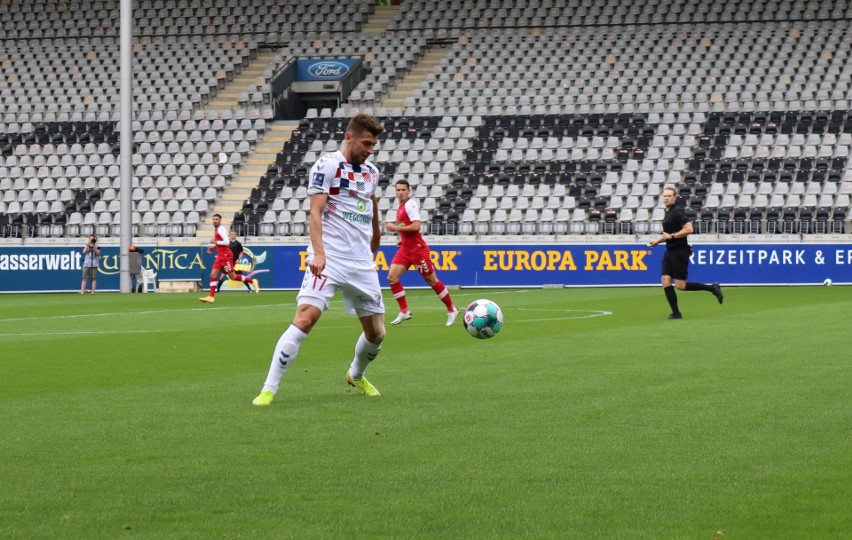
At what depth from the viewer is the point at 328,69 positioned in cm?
5078

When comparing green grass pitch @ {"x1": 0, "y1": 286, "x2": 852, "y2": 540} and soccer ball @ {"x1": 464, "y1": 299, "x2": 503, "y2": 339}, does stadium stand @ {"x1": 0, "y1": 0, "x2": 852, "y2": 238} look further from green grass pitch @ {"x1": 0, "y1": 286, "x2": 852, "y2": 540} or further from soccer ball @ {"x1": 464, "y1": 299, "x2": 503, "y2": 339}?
green grass pitch @ {"x1": 0, "y1": 286, "x2": 852, "y2": 540}

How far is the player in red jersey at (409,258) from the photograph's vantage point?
19.3m

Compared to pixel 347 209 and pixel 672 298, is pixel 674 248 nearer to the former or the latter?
pixel 672 298

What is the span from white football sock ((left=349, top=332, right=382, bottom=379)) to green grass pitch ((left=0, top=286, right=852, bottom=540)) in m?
0.21

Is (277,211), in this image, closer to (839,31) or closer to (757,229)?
(757,229)

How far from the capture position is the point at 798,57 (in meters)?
46.2

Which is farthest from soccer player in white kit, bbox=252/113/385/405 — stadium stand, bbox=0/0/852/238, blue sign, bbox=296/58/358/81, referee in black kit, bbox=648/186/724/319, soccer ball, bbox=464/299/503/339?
blue sign, bbox=296/58/358/81

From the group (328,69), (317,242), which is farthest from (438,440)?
(328,69)

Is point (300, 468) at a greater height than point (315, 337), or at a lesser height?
greater

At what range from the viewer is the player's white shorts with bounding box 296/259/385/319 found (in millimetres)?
9352

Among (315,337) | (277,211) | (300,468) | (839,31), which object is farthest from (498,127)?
(300,468)

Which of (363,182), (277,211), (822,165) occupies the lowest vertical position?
(277,211)

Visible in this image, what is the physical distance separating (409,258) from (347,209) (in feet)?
35.0

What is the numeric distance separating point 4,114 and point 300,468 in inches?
1769
